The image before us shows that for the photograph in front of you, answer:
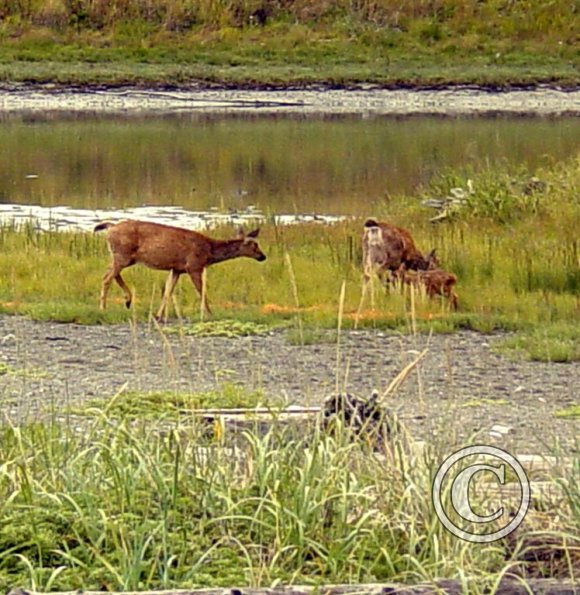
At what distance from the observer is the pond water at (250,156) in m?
22.7

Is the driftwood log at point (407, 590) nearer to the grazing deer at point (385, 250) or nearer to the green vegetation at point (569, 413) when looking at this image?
the green vegetation at point (569, 413)

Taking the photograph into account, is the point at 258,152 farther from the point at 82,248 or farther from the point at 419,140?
the point at 82,248

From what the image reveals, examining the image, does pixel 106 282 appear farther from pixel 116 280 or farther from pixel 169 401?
pixel 169 401

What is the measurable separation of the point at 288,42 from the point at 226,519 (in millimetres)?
36941

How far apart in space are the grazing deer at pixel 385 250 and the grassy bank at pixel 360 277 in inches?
9.1

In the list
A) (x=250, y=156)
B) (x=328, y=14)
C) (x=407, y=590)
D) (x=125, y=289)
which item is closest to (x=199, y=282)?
(x=125, y=289)

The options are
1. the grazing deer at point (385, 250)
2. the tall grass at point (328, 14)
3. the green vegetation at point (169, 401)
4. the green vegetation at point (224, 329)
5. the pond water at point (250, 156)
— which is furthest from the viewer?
the tall grass at point (328, 14)

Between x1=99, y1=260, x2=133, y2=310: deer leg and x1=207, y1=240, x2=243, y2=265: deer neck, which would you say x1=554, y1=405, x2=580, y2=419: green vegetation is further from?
x1=99, y1=260, x2=133, y2=310: deer leg

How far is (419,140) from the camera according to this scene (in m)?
30.0

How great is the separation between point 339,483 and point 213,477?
435 mm

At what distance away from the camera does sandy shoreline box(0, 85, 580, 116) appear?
115 ft

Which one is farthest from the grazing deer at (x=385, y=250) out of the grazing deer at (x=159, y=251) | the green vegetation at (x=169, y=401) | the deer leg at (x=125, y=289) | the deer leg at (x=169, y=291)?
the green vegetation at (x=169, y=401)

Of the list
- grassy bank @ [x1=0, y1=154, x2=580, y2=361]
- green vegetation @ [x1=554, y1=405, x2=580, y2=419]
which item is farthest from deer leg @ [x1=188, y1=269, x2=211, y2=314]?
green vegetation @ [x1=554, y1=405, x2=580, y2=419]

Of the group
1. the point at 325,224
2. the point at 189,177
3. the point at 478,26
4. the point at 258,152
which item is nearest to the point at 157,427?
the point at 325,224
